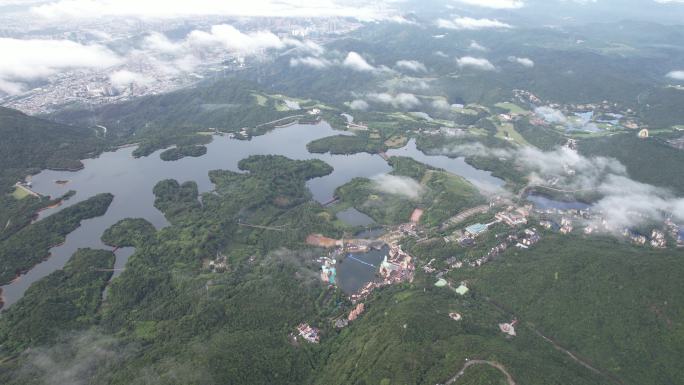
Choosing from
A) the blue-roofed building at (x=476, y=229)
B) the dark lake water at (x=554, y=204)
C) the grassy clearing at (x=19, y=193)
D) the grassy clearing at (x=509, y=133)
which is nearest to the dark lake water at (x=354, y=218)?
the blue-roofed building at (x=476, y=229)

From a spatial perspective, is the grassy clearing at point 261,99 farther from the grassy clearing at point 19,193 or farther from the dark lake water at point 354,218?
the grassy clearing at point 19,193

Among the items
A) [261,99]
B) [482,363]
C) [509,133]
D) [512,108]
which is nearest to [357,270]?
[482,363]

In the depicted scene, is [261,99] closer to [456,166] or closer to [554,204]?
[456,166]

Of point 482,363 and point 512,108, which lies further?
point 512,108

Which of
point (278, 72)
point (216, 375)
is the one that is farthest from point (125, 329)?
point (278, 72)

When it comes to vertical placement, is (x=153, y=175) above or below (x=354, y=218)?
below

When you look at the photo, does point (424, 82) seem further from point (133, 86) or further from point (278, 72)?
point (133, 86)

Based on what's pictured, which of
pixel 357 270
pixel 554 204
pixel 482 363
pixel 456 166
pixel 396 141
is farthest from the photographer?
pixel 396 141
